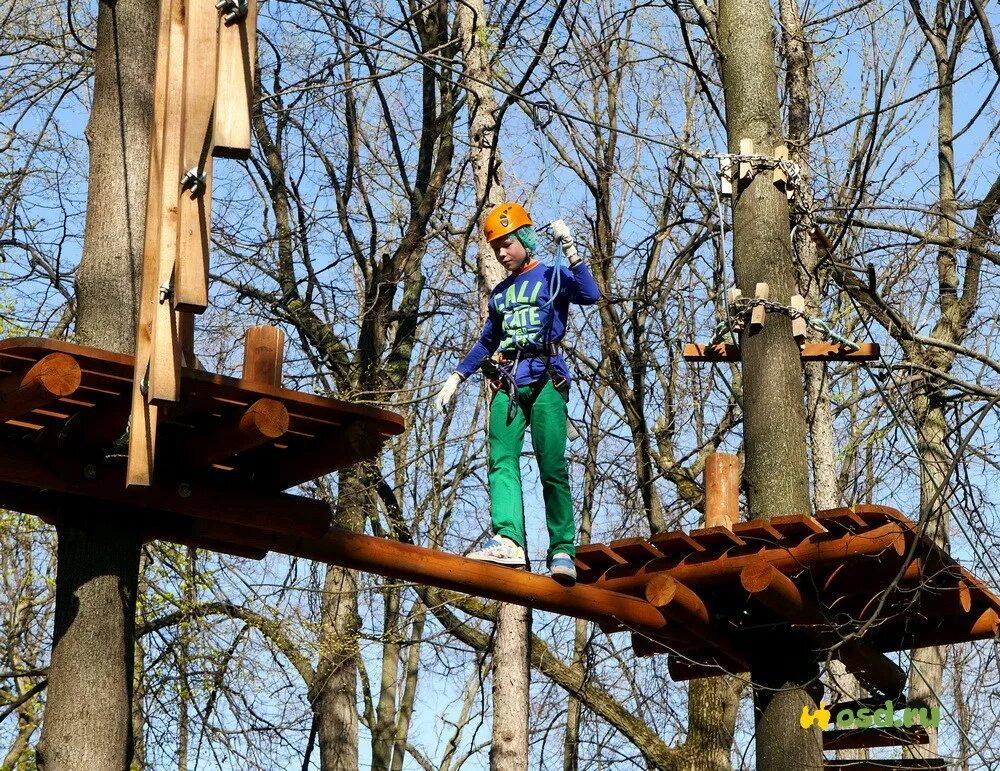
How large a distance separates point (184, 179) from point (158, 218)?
329mm

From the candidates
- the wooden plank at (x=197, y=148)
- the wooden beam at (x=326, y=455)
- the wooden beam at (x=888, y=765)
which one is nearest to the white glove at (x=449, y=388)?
the wooden beam at (x=326, y=455)

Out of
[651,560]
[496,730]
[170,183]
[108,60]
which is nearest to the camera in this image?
[170,183]

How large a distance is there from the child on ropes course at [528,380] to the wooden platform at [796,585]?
474 millimetres

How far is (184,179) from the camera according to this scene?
5.32 metres

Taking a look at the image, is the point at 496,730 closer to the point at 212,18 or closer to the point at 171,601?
the point at 171,601

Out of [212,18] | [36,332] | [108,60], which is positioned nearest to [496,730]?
[36,332]

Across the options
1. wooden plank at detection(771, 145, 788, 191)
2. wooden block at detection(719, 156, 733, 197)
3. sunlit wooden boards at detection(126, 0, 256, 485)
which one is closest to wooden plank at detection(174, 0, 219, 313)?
sunlit wooden boards at detection(126, 0, 256, 485)

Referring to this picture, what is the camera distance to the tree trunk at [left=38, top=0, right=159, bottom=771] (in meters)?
5.85

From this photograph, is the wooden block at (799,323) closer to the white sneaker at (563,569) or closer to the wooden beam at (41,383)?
the white sneaker at (563,569)

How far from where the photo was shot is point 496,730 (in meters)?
10.3

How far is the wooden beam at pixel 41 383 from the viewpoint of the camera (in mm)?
5301

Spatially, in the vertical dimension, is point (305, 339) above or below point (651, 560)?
above

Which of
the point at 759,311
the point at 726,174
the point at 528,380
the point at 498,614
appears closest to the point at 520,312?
the point at 528,380

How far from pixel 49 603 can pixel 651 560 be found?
9.14 metres
